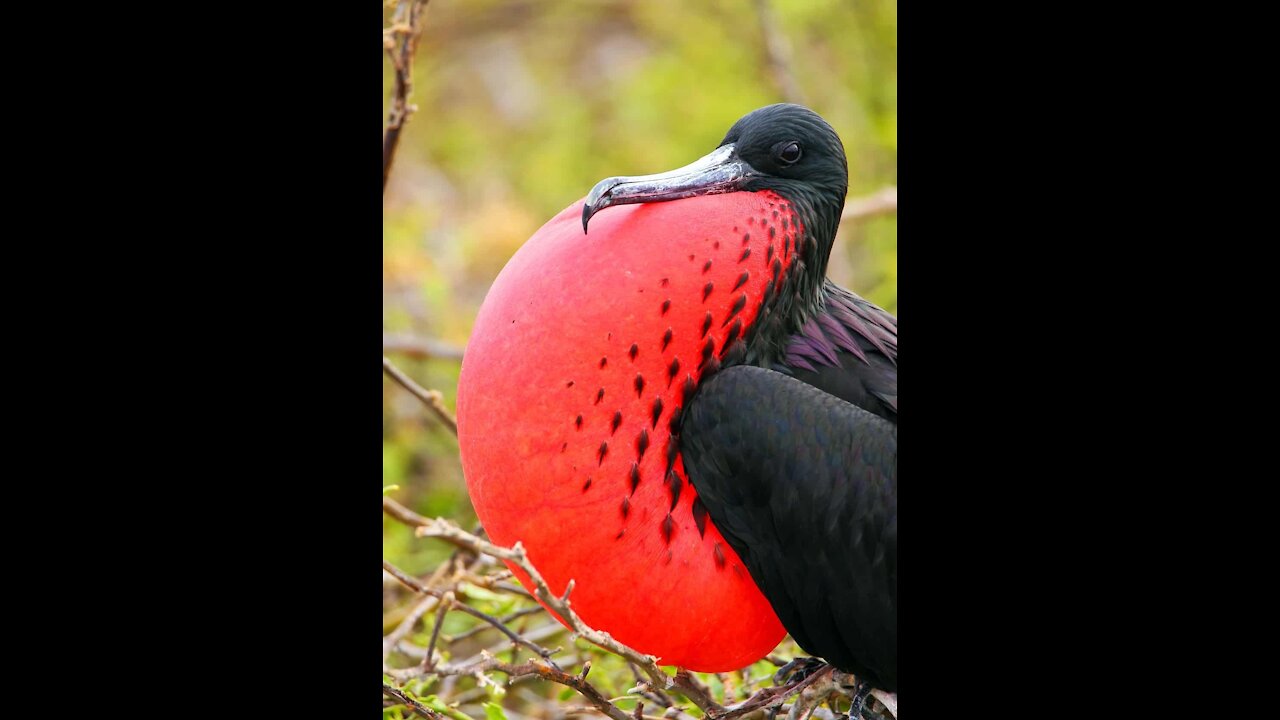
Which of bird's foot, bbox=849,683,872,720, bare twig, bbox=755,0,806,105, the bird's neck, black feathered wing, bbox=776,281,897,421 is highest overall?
bare twig, bbox=755,0,806,105

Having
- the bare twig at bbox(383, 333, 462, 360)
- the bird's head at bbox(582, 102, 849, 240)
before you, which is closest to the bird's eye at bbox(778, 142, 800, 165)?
the bird's head at bbox(582, 102, 849, 240)

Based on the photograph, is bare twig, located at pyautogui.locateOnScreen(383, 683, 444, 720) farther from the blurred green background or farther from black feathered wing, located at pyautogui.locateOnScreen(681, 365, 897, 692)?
the blurred green background

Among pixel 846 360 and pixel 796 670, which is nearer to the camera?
pixel 846 360

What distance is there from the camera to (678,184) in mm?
2199

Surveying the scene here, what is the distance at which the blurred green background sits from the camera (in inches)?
194

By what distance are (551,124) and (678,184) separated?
4627mm

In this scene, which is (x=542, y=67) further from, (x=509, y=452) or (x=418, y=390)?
(x=509, y=452)

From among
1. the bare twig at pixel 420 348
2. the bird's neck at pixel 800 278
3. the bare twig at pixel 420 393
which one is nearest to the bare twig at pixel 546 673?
the bird's neck at pixel 800 278

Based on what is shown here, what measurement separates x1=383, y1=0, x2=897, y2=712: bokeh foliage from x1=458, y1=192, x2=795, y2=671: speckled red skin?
2017 mm

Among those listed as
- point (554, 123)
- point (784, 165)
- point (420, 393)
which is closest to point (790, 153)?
point (784, 165)

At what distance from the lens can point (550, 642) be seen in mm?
3357

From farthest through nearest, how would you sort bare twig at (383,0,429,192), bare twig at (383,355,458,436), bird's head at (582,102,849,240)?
bare twig at (383,355,458,436) → bare twig at (383,0,429,192) → bird's head at (582,102,849,240)

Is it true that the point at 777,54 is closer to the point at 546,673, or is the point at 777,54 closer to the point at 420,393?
the point at 420,393
